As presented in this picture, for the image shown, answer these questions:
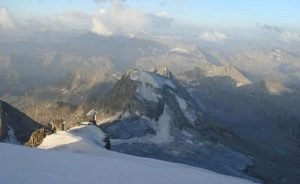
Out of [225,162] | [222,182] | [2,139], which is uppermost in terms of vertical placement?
[222,182]

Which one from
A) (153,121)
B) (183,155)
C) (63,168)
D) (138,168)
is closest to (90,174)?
(63,168)

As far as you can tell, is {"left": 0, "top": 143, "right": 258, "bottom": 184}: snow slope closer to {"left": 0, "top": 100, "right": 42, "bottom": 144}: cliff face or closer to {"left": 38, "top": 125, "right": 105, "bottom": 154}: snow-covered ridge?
Answer: {"left": 38, "top": 125, "right": 105, "bottom": 154}: snow-covered ridge

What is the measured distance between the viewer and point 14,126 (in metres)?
171

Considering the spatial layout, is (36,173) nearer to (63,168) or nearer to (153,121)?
(63,168)

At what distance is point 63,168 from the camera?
111 feet

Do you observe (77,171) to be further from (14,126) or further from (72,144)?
(14,126)

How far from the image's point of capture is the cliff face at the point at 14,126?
153938mm

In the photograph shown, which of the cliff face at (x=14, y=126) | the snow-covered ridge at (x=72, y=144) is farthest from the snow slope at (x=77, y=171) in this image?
the cliff face at (x=14, y=126)

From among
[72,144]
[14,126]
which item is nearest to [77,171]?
[72,144]

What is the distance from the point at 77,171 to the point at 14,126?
142 metres

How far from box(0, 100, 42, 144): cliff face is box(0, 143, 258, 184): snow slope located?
11321 cm

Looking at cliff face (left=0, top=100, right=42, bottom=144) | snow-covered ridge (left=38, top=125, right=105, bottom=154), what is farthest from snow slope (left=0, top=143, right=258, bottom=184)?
cliff face (left=0, top=100, right=42, bottom=144)

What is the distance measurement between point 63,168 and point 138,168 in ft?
17.7


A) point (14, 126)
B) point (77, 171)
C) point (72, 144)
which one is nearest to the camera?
point (77, 171)
